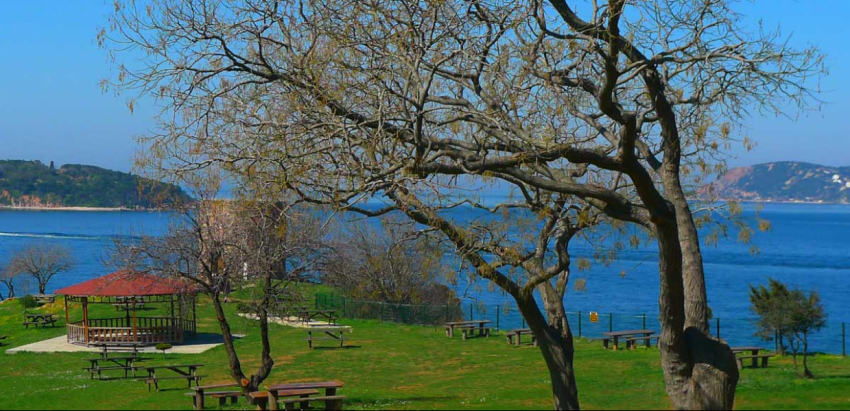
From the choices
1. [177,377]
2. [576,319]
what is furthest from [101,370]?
[576,319]

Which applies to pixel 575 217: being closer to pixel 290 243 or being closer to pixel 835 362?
pixel 290 243

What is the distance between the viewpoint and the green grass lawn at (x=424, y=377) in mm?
18156

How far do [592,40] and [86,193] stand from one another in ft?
642

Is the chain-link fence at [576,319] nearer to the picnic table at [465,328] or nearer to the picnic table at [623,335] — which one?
the picnic table at [465,328]

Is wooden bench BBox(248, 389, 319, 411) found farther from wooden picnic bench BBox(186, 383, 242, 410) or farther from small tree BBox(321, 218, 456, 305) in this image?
small tree BBox(321, 218, 456, 305)

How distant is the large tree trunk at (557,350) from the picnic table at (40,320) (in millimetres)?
34295

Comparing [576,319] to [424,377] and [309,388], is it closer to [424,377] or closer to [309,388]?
[424,377]

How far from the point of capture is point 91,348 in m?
34.3

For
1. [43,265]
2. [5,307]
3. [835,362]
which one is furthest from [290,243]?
[43,265]

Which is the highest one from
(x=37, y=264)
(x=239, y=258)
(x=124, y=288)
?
(x=37, y=264)

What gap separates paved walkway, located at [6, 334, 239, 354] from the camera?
3341 centimetres

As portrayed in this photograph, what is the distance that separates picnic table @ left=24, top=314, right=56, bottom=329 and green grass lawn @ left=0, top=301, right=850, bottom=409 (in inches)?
159

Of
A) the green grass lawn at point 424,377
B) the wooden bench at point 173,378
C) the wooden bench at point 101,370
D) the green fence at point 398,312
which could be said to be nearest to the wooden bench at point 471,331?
the green grass lawn at point 424,377

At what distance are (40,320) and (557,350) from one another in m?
36.4
